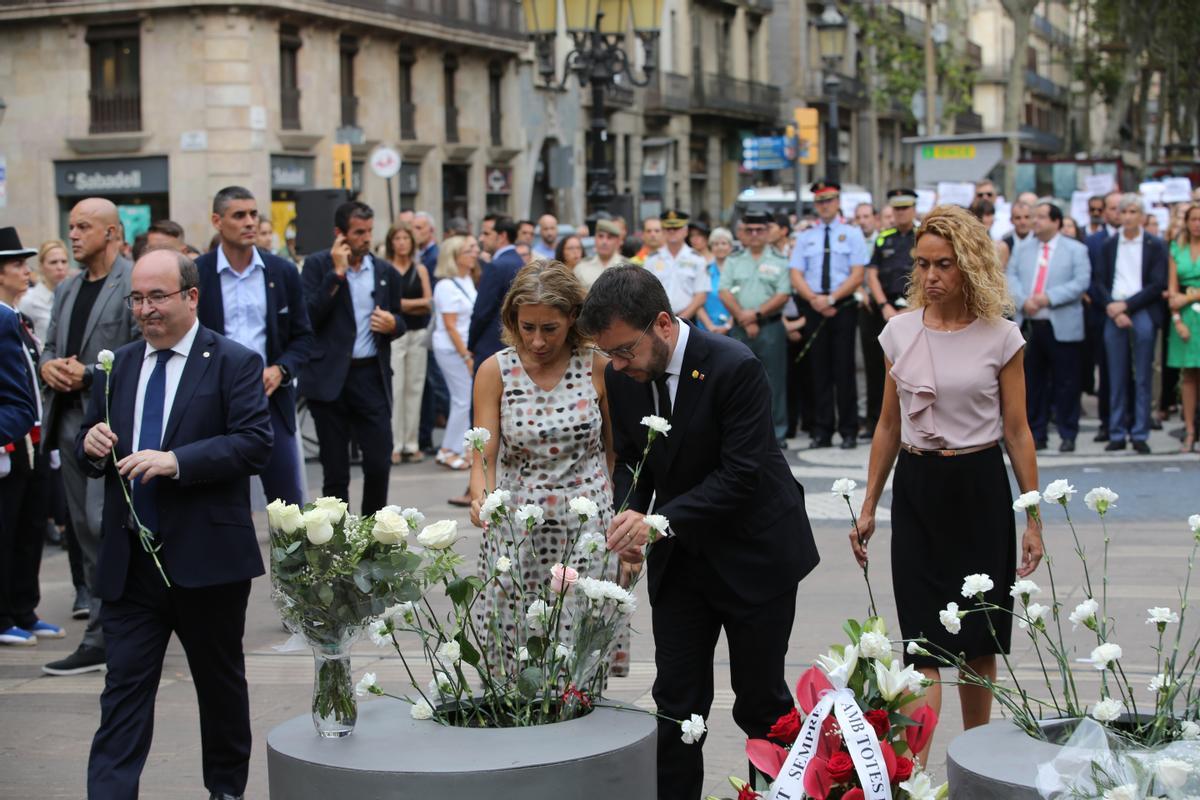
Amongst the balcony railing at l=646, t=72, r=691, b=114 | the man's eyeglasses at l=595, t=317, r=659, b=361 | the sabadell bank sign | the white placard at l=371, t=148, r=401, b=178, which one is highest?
the balcony railing at l=646, t=72, r=691, b=114

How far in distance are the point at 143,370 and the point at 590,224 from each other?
14.9 meters

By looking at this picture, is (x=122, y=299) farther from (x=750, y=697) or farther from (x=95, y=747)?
(x=750, y=697)

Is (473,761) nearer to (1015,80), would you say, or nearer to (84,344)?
(84,344)

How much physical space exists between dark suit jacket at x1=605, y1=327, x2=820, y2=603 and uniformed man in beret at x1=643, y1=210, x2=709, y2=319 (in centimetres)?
1007

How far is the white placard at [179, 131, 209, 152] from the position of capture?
3566cm

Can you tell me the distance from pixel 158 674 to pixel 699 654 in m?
1.76

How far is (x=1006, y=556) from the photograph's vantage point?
220 inches

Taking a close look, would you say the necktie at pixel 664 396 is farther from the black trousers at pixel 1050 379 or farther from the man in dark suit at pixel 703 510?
the black trousers at pixel 1050 379

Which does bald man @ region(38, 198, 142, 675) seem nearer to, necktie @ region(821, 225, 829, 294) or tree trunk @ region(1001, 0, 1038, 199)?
necktie @ region(821, 225, 829, 294)

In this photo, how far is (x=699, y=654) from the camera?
5113 millimetres

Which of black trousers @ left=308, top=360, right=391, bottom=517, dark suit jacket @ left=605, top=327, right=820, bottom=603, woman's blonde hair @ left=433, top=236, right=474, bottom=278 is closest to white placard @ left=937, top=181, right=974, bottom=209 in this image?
woman's blonde hair @ left=433, top=236, right=474, bottom=278

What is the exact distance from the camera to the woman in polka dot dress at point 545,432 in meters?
5.81

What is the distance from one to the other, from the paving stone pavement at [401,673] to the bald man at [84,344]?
48 cm

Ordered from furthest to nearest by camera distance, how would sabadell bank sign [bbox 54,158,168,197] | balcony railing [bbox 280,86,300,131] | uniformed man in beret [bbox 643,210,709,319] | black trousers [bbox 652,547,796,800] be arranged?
balcony railing [bbox 280,86,300,131], sabadell bank sign [bbox 54,158,168,197], uniformed man in beret [bbox 643,210,709,319], black trousers [bbox 652,547,796,800]
